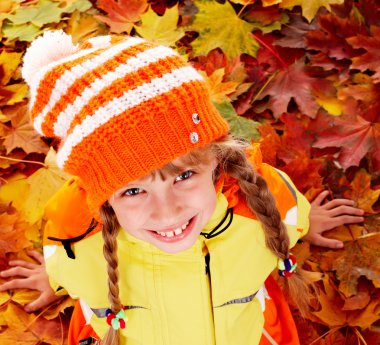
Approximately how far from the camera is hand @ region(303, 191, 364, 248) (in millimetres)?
1479

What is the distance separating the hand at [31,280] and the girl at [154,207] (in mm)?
57

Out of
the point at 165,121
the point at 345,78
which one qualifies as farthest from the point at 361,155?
the point at 165,121

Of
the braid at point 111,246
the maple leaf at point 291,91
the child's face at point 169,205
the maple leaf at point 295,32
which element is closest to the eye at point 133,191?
the child's face at point 169,205

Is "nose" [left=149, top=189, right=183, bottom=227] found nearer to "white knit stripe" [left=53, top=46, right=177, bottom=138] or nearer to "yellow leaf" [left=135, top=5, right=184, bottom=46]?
"white knit stripe" [left=53, top=46, right=177, bottom=138]

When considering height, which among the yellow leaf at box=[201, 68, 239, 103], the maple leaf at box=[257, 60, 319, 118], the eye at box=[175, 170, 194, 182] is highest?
the eye at box=[175, 170, 194, 182]

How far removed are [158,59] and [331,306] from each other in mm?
877

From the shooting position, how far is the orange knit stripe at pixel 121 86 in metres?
0.83

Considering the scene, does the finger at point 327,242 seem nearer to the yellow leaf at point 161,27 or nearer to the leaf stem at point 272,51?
the leaf stem at point 272,51

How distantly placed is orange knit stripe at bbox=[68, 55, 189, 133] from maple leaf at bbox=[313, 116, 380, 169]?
88 centimetres

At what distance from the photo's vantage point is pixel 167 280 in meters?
1.11

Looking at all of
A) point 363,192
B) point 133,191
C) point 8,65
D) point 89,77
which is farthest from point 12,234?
point 363,192

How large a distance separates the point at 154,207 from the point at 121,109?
199 millimetres

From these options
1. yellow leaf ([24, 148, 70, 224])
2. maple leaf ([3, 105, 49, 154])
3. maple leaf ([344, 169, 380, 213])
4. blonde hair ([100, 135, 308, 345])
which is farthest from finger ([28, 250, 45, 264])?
maple leaf ([344, 169, 380, 213])

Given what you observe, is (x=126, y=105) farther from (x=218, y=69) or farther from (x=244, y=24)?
(x=244, y=24)
